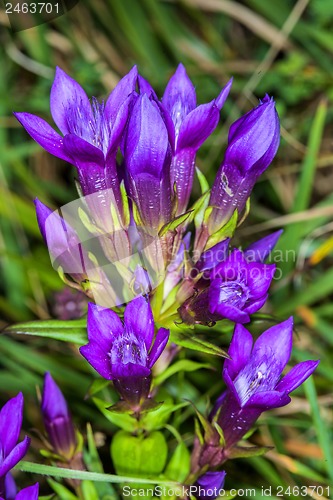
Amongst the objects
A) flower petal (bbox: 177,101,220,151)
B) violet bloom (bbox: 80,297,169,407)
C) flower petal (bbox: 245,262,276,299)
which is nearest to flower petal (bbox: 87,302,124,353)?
violet bloom (bbox: 80,297,169,407)

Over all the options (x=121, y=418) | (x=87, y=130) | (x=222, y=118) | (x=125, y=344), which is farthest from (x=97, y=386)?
(x=222, y=118)

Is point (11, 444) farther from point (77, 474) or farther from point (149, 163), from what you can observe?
point (149, 163)

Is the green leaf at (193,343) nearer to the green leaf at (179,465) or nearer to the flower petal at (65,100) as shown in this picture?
the green leaf at (179,465)

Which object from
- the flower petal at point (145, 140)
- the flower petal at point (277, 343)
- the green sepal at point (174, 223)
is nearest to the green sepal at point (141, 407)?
the flower petal at point (277, 343)

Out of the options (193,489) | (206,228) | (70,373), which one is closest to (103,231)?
(206,228)

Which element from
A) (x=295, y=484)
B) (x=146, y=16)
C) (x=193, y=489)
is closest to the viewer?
(x=193, y=489)

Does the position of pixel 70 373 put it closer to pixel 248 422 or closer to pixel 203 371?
pixel 203 371

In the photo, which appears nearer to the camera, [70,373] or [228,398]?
[228,398]
